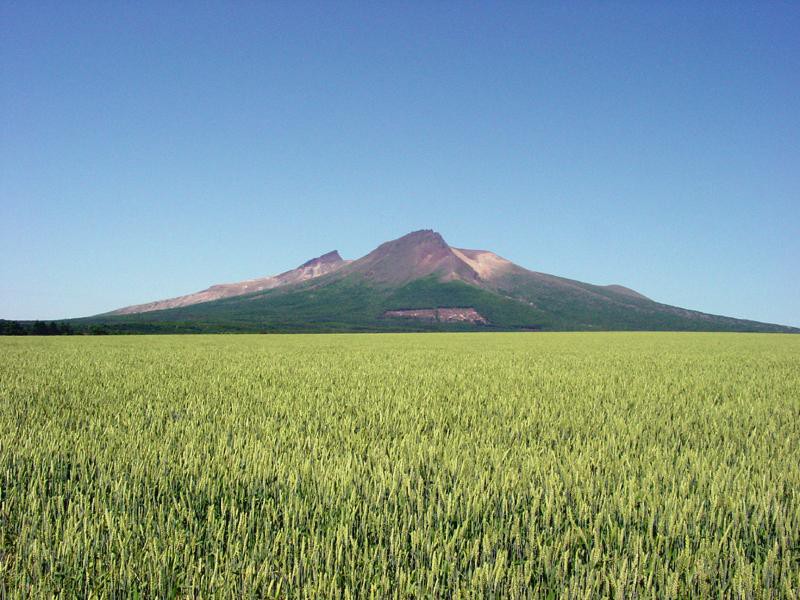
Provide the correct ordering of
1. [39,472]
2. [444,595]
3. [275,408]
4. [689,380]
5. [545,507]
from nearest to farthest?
[444,595] < [545,507] < [39,472] < [275,408] < [689,380]

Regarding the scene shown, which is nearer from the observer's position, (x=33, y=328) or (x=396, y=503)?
(x=396, y=503)

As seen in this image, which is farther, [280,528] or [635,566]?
[280,528]

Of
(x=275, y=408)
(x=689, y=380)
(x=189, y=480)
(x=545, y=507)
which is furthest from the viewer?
(x=689, y=380)

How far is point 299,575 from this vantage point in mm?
2492

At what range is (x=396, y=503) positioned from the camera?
3.33m

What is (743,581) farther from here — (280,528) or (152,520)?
(152,520)

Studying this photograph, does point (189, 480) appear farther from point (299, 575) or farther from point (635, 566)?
point (635, 566)

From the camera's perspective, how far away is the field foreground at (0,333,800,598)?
2525 millimetres

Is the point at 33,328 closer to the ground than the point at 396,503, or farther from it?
farther from it

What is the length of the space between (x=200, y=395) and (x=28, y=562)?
6064 mm

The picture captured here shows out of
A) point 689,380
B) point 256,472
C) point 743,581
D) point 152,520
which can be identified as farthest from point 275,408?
point 689,380

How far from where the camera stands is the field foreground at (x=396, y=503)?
2.53 meters

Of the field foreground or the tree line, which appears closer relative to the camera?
the field foreground

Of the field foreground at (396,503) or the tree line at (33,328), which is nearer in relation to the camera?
the field foreground at (396,503)
